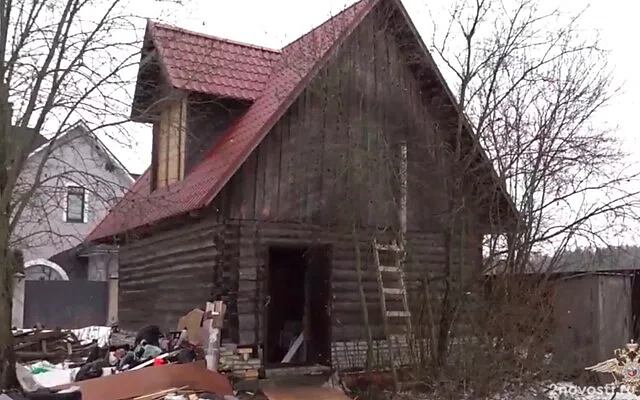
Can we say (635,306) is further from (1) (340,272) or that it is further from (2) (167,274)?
(2) (167,274)

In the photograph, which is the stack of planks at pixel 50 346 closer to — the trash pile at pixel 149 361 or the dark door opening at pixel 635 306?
the trash pile at pixel 149 361

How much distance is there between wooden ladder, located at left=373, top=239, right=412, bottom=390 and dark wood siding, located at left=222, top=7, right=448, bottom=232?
75cm

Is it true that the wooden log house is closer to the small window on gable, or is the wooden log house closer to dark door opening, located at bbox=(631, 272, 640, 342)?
the small window on gable

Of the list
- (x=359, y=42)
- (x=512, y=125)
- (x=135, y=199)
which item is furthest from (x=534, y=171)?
(x=135, y=199)

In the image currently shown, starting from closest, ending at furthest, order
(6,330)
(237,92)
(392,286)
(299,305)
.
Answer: (6,330)
(392,286)
(237,92)
(299,305)

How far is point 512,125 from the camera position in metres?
13.2

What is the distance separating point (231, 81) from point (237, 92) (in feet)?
0.94

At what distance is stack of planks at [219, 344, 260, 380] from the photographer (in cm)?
1164

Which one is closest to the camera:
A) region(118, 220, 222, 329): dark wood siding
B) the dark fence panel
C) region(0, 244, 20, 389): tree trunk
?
region(0, 244, 20, 389): tree trunk

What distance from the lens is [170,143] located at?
1477cm

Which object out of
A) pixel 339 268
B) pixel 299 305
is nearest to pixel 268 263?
pixel 339 268

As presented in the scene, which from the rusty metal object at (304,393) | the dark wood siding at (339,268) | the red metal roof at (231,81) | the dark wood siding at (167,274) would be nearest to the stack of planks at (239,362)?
the dark wood siding at (339,268)

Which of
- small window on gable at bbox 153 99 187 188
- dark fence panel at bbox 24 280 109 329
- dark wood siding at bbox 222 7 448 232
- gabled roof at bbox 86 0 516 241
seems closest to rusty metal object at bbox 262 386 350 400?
dark wood siding at bbox 222 7 448 232

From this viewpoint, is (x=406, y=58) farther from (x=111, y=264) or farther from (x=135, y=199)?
(x=111, y=264)
